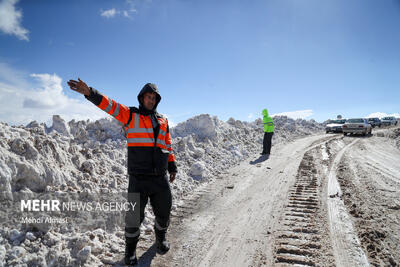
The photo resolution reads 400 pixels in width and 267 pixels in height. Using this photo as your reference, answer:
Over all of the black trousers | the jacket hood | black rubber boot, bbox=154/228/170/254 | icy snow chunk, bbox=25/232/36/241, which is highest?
the jacket hood

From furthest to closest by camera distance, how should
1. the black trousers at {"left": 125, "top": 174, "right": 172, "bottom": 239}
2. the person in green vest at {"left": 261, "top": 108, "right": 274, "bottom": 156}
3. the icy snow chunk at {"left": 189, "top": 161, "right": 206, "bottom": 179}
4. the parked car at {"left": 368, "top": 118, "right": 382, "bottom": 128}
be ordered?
1. the parked car at {"left": 368, "top": 118, "right": 382, "bottom": 128}
2. the person in green vest at {"left": 261, "top": 108, "right": 274, "bottom": 156}
3. the icy snow chunk at {"left": 189, "top": 161, "right": 206, "bottom": 179}
4. the black trousers at {"left": 125, "top": 174, "right": 172, "bottom": 239}

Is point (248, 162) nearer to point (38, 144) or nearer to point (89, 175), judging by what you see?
point (89, 175)

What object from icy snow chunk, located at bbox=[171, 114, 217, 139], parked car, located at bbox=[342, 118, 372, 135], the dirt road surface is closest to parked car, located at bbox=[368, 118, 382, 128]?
parked car, located at bbox=[342, 118, 372, 135]

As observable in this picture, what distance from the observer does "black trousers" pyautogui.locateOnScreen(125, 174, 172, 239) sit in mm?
2750

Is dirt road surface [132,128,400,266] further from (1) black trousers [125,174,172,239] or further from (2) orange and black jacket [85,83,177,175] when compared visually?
(2) orange and black jacket [85,83,177,175]

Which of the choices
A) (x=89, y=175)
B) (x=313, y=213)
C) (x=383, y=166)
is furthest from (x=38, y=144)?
(x=383, y=166)

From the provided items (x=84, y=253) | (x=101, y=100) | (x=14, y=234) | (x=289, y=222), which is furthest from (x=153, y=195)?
(x=289, y=222)

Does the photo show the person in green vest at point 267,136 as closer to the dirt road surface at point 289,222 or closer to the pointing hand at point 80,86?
the dirt road surface at point 289,222

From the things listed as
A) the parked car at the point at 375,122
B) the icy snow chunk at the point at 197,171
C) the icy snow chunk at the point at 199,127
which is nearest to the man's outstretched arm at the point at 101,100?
the icy snow chunk at the point at 197,171

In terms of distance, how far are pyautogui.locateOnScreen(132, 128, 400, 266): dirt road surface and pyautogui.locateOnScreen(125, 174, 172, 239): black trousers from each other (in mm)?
476

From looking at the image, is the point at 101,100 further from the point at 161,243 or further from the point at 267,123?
the point at 267,123

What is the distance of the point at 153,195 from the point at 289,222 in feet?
8.12

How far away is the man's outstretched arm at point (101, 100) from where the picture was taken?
236cm

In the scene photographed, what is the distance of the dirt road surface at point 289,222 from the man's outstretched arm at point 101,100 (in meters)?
2.03
